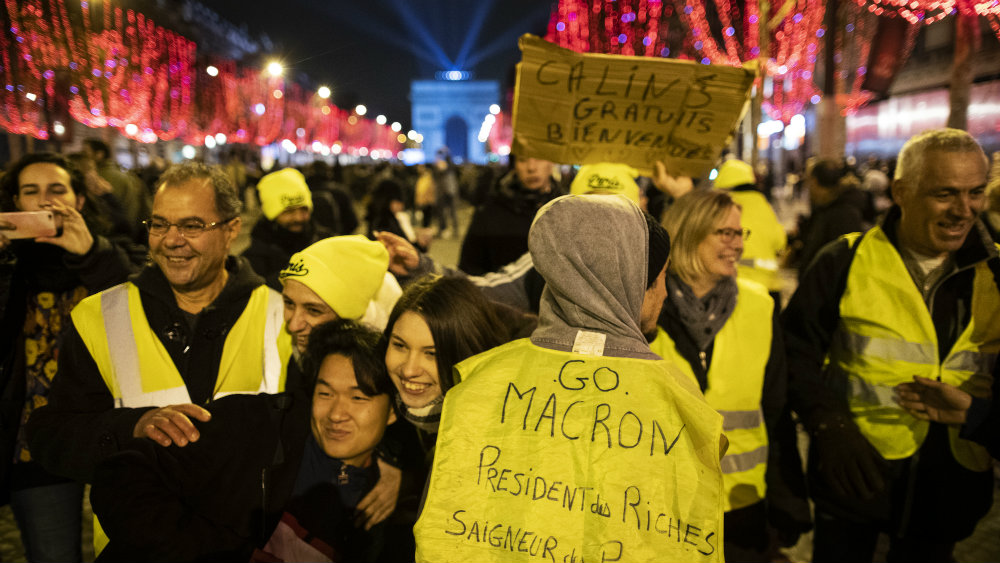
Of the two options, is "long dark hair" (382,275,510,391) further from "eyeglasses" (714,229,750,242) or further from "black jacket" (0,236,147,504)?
"black jacket" (0,236,147,504)

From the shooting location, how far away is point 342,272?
2.82 m

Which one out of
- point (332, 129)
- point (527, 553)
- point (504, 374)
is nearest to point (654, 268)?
point (504, 374)

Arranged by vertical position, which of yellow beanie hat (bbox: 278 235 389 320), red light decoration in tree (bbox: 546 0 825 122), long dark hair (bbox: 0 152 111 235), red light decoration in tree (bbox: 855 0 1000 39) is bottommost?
yellow beanie hat (bbox: 278 235 389 320)

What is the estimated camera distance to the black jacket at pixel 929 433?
264cm

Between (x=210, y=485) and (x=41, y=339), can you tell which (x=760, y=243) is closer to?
(x=210, y=485)

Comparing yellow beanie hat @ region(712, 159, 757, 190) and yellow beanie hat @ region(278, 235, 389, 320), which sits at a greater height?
yellow beanie hat @ region(712, 159, 757, 190)

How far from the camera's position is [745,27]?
22.6m

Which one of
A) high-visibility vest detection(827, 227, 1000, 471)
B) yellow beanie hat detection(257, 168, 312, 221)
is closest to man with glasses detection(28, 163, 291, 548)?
high-visibility vest detection(827, 227, 1000, 471)

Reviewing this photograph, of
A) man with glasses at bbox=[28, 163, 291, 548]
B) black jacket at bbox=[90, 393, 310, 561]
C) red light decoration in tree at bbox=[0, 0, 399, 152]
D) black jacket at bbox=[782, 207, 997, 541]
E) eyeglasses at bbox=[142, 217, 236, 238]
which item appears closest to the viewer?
black jacket at bbox=[90, 393, 310, 561]

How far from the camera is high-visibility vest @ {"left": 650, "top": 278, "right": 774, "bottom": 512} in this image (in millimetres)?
2682

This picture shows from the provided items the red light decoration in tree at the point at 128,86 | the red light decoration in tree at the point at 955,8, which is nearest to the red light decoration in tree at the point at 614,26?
the red light decoration in tree at the point at 128,86

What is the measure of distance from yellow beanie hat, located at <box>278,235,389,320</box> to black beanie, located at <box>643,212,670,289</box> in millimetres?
1418

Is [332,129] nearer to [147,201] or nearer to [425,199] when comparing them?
[425,199]

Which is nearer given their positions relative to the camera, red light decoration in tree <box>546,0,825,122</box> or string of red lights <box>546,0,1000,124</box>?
string of red lights <box>546,0,1000,124</box>
